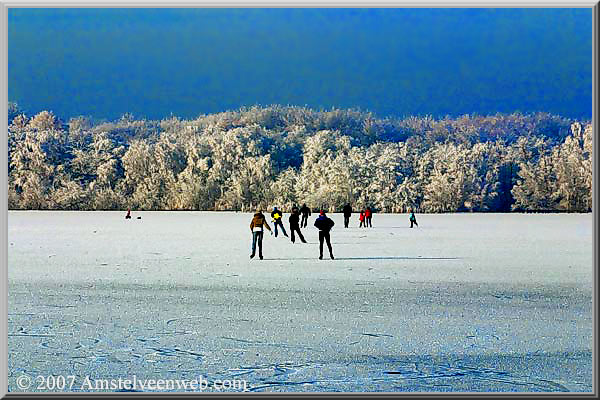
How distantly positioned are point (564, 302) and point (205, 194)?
58876mm

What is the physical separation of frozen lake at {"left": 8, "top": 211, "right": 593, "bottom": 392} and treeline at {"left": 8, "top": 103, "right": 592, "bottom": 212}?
154 feet

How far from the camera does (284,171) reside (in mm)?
69875

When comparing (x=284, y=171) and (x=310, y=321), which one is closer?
(x=310, y=321)

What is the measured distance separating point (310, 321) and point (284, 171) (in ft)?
203

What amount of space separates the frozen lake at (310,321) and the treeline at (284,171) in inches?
1845

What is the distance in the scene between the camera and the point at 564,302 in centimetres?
941

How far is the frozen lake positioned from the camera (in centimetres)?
580

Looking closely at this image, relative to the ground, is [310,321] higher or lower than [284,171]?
lower

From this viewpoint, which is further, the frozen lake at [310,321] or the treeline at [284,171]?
the treeline at [284,171]

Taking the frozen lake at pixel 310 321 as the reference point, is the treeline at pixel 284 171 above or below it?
above

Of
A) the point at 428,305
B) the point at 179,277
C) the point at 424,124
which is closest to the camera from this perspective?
the point at 428,305

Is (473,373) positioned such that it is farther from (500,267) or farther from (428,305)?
(500,267)

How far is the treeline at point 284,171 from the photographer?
6153 cm

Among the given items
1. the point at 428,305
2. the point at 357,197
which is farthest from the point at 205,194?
the point at 428,305
